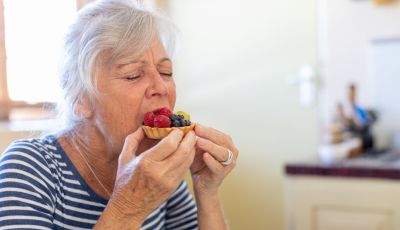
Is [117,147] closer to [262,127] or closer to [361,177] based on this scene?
[361,177]

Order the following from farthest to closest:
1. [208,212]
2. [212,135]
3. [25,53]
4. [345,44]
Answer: [345,44] < [25,53] < [208,212] < [212,135]

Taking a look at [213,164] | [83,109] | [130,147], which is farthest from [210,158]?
[83,109]

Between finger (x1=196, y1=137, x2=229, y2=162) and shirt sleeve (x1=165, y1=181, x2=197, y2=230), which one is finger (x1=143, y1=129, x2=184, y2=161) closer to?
finger (x1=196, y1=137, x2=229, y2=162)

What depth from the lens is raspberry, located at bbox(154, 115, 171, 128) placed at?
1086 mm

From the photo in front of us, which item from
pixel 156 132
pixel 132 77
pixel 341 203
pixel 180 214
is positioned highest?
pixel 132 77

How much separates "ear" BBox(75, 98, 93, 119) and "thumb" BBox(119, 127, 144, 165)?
0.61ft

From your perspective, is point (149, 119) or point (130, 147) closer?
point (130, 147)

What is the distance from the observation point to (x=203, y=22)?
2.59 metres

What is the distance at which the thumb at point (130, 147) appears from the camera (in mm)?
1005

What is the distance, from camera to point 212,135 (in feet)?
3.83

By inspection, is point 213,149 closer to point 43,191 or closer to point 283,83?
point 43,191

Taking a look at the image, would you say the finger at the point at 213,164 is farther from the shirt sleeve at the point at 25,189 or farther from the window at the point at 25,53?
the window at the point at 25,53

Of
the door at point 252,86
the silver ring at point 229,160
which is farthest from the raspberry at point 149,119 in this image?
the door at point 252,86

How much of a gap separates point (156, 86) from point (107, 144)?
19cm
